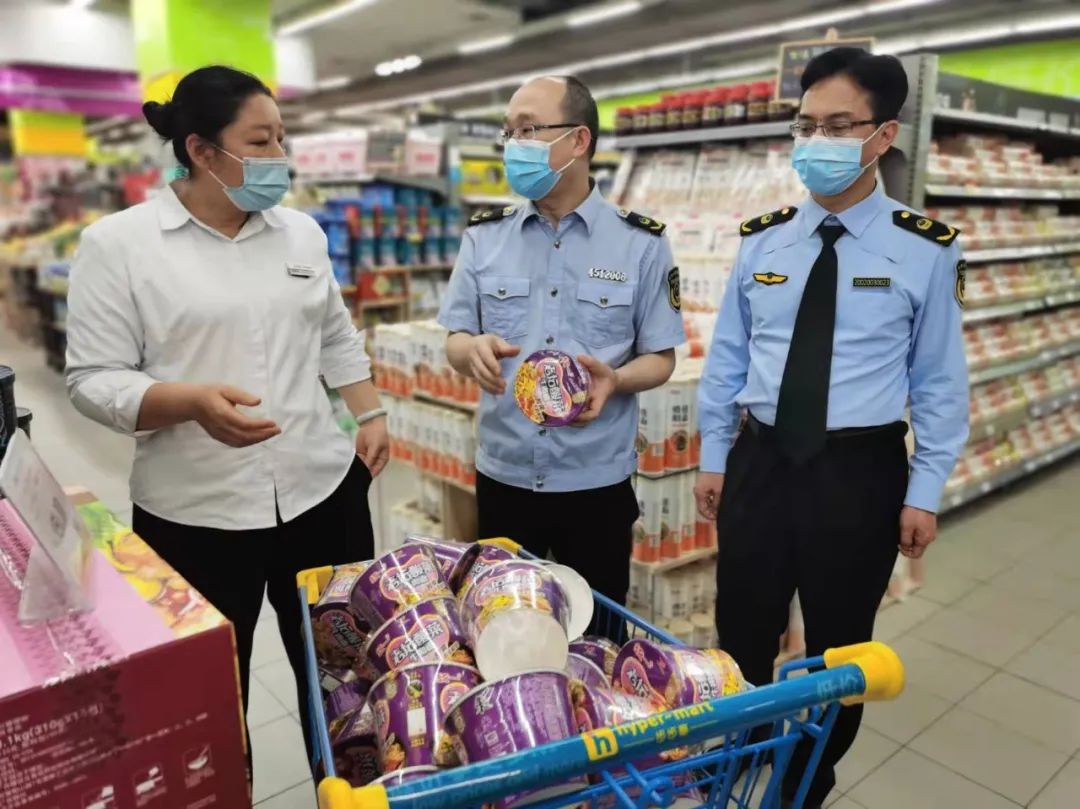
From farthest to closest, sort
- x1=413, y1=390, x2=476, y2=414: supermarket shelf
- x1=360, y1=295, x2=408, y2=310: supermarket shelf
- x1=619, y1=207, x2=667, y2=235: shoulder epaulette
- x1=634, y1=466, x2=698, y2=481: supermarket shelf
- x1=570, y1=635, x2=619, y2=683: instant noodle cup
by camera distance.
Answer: x1=360, y1=295, x2=408, y2=310: supermarket shelf
x1=413, y1=390, x2=476, y2=414: supermarket shelf
x1=634, y1=466, x2=698, y2=481: supermarket shelf
x1=619, y1=207, x2=667, y2=235: shoulder epaulette
x1=570, y1=635, x2=619, y2=683: instant noodle cup

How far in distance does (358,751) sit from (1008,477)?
4979 mm

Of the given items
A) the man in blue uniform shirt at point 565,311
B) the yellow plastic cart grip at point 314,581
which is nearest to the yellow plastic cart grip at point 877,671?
the yellow plastic cart grip at point 314,581

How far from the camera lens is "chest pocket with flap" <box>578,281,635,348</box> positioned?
6.57 ft

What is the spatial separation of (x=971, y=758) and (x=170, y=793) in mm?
2631

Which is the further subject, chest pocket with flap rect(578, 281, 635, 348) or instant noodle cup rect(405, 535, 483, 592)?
chest pocket with flap rect(578, 281, 635, 348)

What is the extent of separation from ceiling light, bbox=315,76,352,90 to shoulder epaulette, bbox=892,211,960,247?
62.5 ft

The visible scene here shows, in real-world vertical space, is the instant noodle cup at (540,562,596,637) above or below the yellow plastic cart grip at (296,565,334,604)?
above

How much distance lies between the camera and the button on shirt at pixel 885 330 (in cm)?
185

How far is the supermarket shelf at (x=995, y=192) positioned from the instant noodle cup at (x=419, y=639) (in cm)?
351

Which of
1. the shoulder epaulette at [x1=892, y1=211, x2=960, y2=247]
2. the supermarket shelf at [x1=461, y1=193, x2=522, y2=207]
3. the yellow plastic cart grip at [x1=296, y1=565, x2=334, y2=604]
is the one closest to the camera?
the yellow plastic cart grip at [x1=296, y1=565, x2=334, y2=604]

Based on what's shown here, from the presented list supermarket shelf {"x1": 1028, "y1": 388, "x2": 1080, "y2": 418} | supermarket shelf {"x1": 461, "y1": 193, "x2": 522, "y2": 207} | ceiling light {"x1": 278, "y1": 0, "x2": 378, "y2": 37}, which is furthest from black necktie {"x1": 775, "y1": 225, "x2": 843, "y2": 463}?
ceiling light {"x1": 278, "y1": 0, "x2": 378, "y2": 37}

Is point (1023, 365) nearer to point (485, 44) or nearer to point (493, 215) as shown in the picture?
point (493, 215)

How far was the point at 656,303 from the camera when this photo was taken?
81.1 inches

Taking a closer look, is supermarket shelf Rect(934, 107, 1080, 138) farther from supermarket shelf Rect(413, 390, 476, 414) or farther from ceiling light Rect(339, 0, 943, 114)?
ceiling light Rect(339, 0, 943, 114)
